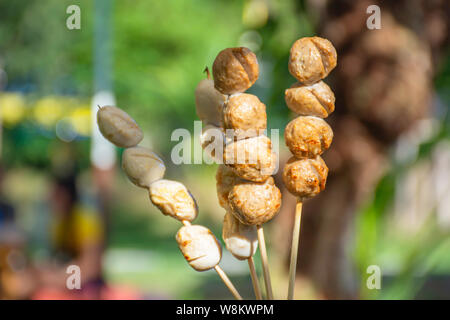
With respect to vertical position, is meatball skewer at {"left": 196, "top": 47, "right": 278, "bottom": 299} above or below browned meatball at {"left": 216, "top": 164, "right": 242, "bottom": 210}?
above

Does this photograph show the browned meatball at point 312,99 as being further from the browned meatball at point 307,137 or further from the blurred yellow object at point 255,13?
the blurred yellow object at point 255,13

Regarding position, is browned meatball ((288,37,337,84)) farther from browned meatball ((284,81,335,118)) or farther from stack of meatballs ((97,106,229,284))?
stack of meatballs ((97,106,229,284))

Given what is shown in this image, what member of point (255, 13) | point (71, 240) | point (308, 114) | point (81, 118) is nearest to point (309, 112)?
point (308, 114)

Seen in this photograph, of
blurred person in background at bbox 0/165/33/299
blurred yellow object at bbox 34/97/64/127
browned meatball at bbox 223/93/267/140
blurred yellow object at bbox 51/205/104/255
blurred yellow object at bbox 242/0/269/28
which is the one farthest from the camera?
blurred yellow object at bbox 51/205/104/255

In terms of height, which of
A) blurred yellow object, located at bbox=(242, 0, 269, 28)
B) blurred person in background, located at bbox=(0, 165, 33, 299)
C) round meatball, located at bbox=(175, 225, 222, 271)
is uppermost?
blurred yellow object, located at bbox=(242, 0, 269, 28)

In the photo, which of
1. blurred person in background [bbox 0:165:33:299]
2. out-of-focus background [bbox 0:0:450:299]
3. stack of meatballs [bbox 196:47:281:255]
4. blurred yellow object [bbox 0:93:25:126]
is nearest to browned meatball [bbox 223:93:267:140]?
stack of meatballs [bbox 196:47:281:255]

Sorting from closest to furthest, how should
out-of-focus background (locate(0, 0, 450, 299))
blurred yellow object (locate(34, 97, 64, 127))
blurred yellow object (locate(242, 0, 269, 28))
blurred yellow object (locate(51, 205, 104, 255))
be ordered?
out-of-focus background (locate(0, 0, 450, 299)) < blurred yellow object (locate(242, 0, 269, 28)) < blurred yellow object (locate(34, 97, 64, 127)) < blurred yellow object (locate(51, 205, 104, 255))
